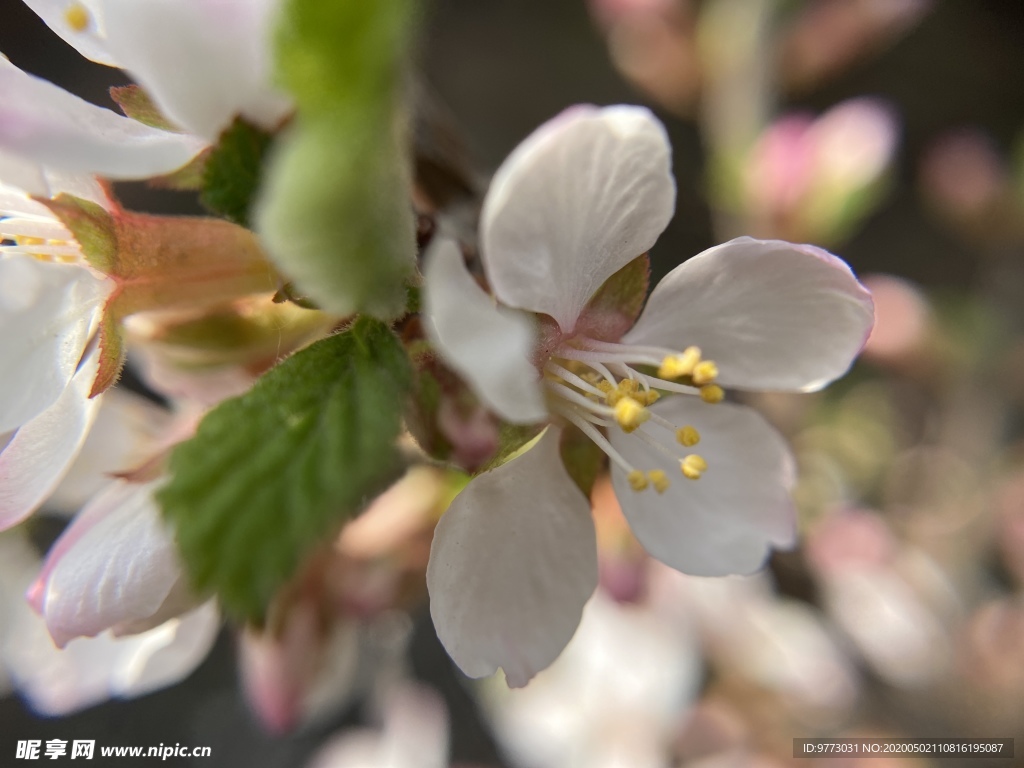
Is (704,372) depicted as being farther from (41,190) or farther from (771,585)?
(771,585)

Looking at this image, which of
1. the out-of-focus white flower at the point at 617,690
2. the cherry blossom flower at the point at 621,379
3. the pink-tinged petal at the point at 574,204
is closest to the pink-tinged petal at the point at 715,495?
the cherry blossom flower at the point at 621,379

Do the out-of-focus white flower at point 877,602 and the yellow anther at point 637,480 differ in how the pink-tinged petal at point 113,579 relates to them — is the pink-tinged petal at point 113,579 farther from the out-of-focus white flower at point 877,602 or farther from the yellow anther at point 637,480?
the out-of-focus white flower at point 877,602

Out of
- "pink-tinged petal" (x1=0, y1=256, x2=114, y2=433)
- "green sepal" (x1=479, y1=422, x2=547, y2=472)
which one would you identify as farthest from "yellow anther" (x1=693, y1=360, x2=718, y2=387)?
"pink-tinged petal" (x1=0, y1=256, x2=114, y2=433)

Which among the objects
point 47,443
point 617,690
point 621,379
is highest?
point 47,443

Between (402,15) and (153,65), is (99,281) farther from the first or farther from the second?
(402,15)

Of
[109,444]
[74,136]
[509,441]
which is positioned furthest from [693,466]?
[109,444]

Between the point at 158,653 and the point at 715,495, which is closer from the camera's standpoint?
the point at 715,495
